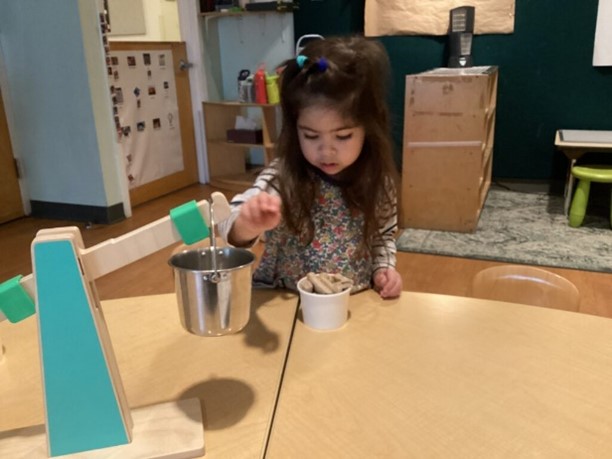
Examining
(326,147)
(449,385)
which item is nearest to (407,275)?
(326,147)

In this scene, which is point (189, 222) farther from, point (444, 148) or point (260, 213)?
point (444, 148)

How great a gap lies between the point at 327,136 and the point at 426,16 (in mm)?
3651

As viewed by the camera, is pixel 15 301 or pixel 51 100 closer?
pixel 15 301

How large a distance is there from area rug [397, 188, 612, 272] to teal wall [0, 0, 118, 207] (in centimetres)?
209

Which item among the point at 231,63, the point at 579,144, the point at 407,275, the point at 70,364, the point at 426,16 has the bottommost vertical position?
the point at 407,275

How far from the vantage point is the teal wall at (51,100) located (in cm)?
337

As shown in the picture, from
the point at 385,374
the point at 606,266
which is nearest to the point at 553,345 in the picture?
the point at 385,374

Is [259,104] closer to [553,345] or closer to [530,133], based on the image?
[530,133]

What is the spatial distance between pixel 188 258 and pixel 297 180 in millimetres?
541

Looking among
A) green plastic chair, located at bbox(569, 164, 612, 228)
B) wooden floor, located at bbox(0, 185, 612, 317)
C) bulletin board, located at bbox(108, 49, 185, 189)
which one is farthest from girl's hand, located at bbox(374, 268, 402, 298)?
bulletin board, located at bbox(108, 49, 185, 189)

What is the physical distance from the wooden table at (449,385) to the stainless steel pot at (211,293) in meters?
0.18

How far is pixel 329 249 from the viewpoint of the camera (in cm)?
122

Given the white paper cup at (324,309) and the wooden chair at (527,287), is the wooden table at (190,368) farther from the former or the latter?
the wooden chair at (527,287)

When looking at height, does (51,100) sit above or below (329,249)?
above
